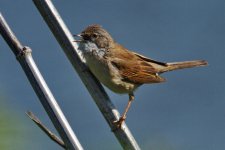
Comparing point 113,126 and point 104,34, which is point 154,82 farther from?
point 113,126

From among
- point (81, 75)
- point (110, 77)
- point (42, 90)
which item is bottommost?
point (42, 90)

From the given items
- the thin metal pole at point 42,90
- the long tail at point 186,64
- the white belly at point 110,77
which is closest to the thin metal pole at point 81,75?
the thin metal pole at point 42,90

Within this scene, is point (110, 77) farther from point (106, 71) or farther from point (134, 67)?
point (134, 67)

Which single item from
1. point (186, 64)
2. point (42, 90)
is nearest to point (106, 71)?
point (186, 64)

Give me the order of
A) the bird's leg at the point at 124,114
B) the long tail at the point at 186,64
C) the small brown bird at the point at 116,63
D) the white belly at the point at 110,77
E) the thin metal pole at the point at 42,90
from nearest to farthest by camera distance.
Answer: the thin metal pole at the point at 42,90, the bird's leg at the point at 124,114, the white belly at the point at 110,77, the small brown bird at the point at 116,63, the long tail at the point at 186,64

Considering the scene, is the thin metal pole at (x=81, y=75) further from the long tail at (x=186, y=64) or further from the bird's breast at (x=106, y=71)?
the long tail at (x=186, y=64)

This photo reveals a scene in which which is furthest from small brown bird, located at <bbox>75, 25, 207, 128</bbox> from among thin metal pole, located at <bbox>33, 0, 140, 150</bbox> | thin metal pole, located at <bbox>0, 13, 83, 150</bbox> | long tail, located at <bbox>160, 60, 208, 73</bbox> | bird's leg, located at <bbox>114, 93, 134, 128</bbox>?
thin metal pole, located at <bbox>0, 13, 83, 150</bbox>
